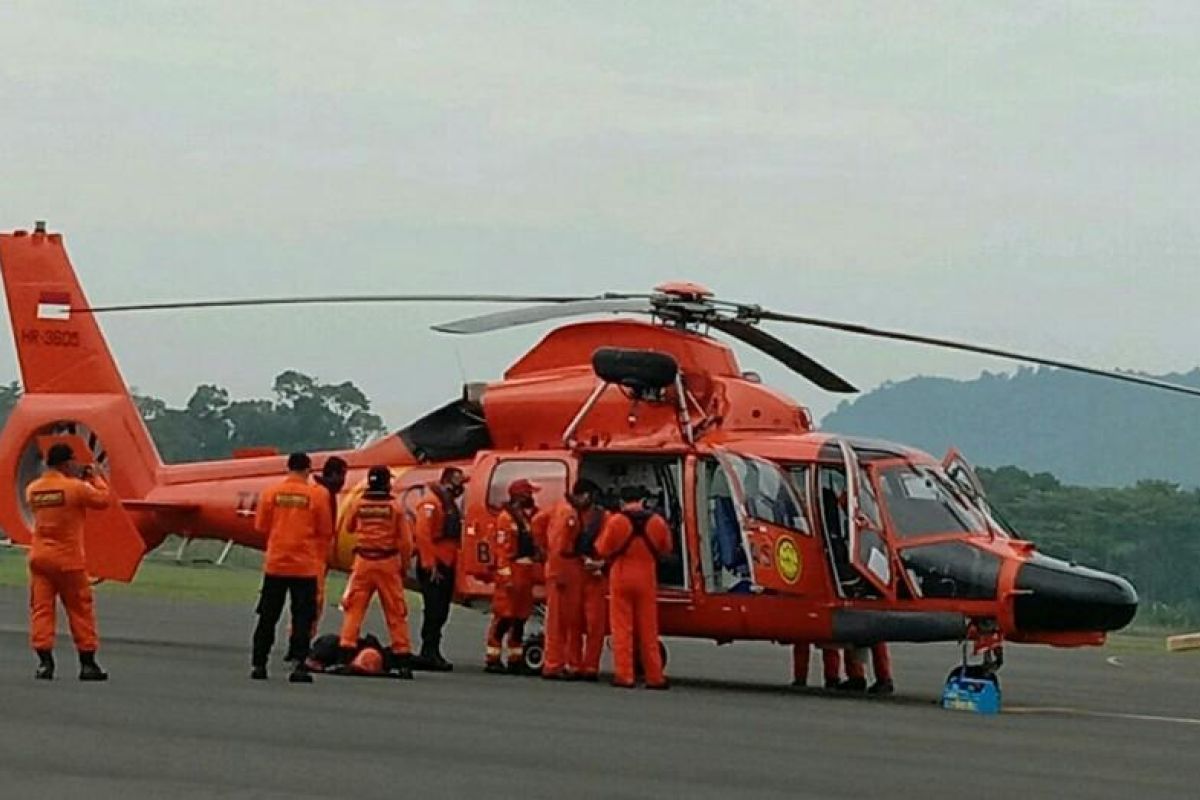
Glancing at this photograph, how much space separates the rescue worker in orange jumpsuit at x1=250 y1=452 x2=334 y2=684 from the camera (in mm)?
18359

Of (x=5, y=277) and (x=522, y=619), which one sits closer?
(x=522, y=619)

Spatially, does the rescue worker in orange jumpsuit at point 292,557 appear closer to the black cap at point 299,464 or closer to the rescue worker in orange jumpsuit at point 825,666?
the black cap at point 299,464

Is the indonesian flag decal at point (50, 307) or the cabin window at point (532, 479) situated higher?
the indonesian flag decal at point (50, 307)

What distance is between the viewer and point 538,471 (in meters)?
20.8

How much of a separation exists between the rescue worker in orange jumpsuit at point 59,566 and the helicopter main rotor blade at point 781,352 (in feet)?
19.6

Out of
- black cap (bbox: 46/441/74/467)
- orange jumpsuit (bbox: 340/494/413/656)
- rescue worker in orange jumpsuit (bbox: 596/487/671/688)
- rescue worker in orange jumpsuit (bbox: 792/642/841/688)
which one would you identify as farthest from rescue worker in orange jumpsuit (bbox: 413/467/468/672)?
black cap (bbox: 46/441/74/467)

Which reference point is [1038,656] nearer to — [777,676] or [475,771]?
[777,676]

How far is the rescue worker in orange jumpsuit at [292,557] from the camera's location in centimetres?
1836

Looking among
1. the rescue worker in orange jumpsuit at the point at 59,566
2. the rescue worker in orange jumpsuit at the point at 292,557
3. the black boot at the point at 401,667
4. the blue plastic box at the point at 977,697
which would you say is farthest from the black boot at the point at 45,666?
the blue plastic box at the point at 977,697

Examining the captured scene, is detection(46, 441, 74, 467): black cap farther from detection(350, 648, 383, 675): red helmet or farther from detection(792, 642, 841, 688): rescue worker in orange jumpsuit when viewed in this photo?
detection(792, 642, 841, 688): rescue worker in orange jumpsuit

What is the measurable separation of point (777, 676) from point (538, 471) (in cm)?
393

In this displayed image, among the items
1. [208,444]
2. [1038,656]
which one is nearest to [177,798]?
[1038,656]

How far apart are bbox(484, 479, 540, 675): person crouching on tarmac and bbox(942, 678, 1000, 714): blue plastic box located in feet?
13.8

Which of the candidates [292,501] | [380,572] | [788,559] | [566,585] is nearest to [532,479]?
[566,585]
